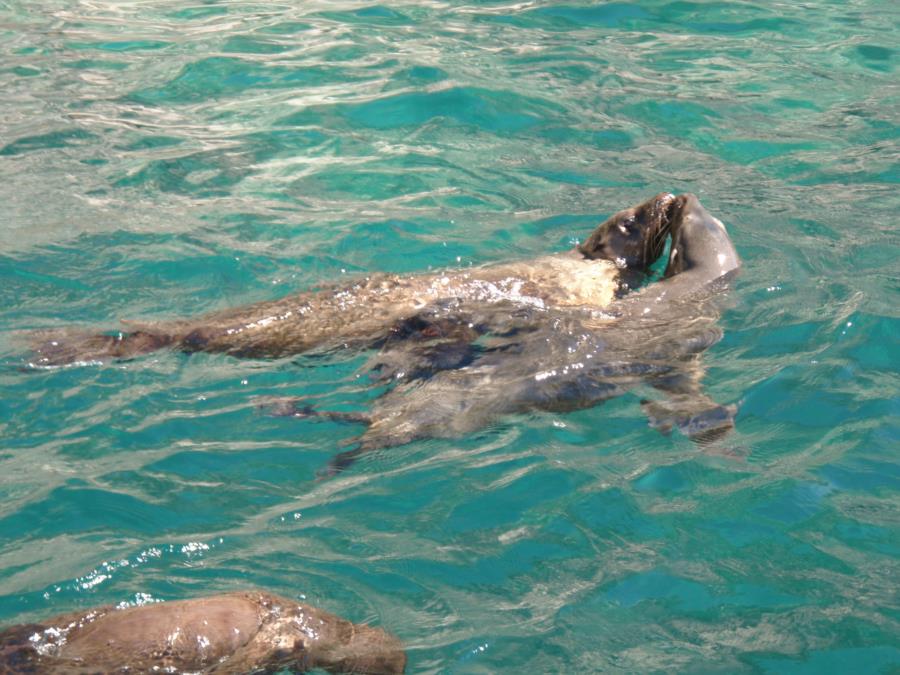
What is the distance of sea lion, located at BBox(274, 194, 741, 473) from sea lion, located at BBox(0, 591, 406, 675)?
127 centimetres

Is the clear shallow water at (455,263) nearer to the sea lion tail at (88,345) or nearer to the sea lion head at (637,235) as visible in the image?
the sea lion tail at (88,345)

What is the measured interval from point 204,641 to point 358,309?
2978 mm

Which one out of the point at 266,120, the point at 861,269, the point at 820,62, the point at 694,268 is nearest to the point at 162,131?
the point at 266,120

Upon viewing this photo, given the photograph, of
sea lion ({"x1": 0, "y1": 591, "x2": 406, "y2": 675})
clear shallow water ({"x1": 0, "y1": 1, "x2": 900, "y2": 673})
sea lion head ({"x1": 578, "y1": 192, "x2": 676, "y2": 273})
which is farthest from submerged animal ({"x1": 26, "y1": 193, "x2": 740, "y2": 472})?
sea lion ({"x1": 0, "y1": 591, "x2": 406, "y2": 675})

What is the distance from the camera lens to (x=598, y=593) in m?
4.46

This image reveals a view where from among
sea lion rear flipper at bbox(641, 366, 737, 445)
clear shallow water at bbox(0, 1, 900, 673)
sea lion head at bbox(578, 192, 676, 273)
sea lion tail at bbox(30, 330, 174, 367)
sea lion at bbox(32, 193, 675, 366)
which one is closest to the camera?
clear shallow water at bbox(0, 1, 900, 673)

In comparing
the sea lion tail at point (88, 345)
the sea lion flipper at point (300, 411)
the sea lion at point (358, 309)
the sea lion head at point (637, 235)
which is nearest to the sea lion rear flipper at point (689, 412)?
the sea lion at point (358, 309)

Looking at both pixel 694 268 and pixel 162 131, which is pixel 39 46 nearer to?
pixel 162 131

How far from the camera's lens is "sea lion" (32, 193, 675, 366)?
628cm

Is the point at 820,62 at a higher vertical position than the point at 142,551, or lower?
higher

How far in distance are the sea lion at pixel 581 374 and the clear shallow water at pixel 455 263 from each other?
0.13 m

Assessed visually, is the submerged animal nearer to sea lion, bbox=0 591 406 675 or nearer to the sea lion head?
the sea lion head

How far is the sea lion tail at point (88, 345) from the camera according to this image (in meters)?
6.12

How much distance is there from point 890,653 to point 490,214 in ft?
16.2
